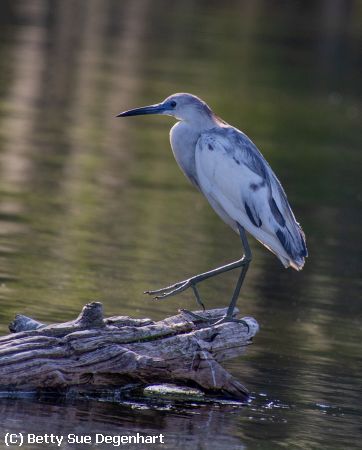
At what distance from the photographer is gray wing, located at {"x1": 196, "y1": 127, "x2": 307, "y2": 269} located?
30.5 ft

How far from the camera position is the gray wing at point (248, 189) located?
928cm

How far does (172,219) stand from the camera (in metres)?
14.9

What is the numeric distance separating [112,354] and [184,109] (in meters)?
2.06

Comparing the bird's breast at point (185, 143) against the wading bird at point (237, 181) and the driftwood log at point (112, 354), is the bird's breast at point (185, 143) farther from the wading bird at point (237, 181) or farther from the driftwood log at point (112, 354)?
the driftwood log at point (112, 354)

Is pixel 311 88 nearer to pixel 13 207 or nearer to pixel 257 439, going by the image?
pixel 13 207

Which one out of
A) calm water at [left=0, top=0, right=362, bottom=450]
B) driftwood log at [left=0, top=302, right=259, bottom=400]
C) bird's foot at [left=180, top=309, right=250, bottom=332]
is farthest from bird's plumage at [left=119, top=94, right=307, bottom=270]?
calm water at [left=0, top=0, right=362, bottom=450]

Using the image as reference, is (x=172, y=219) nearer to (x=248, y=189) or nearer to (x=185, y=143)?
(x=185, y=143)

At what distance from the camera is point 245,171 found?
9312 mm

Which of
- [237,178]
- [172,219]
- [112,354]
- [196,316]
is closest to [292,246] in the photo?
[237,178]

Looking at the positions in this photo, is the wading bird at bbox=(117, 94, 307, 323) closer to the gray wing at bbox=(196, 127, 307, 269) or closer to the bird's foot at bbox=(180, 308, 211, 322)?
the gray wing at bbox=(196, 127, 307, 269)

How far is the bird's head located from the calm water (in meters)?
1.75

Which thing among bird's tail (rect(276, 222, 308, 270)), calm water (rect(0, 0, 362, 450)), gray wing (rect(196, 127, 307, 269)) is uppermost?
gray wing (rect(196, 127, 307, 269))

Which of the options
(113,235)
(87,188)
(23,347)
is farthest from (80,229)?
(23,347)

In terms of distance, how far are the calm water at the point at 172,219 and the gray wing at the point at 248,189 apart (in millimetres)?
937
